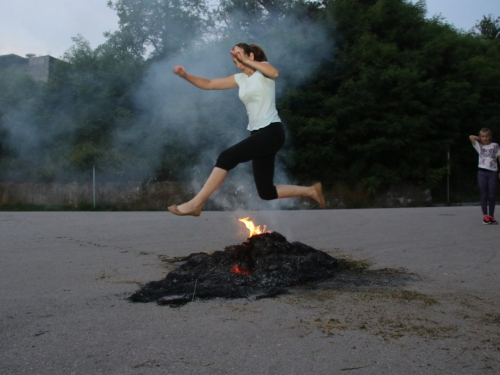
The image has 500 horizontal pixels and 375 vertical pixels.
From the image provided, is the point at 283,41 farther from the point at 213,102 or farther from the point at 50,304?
the point at 50,304

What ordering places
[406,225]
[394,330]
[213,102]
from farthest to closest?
[213,102], [406,225], [394,330]

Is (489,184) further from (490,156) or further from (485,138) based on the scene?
(485,138)

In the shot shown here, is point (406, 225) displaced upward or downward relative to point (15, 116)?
downward

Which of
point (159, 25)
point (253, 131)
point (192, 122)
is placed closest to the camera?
point (253, 131)

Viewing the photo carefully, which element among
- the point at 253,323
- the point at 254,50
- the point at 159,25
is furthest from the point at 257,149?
the point at 159,25

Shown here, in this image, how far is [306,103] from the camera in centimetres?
1719

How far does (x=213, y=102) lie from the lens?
14.7m

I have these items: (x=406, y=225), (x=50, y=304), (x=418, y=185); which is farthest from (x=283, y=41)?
(x=50, y=304)

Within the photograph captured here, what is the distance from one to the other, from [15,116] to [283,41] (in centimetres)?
1079

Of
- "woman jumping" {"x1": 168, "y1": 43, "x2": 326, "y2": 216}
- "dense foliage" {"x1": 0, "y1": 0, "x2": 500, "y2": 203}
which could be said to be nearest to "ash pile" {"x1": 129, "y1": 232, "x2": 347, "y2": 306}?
"woman jumping" {"x1": 168, "y1": 43, "x2": 326, "y2": 216}

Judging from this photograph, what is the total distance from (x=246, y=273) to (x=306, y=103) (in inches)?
538

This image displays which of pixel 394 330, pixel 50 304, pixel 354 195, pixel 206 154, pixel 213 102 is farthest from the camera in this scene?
pixel 354 195

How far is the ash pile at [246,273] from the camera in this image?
12.3ft

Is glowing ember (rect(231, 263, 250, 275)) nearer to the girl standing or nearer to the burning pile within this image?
the burning pile
